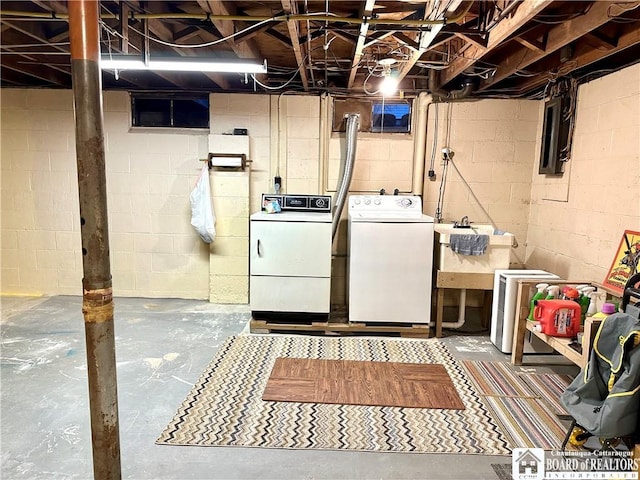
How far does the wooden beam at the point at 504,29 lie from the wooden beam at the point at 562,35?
→ 1.11ft

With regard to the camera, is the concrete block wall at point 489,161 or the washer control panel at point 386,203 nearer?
the washer control panel at point 386,203

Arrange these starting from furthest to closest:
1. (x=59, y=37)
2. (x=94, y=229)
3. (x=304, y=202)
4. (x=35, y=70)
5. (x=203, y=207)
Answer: (x=203, y=207)
(x=304, y=202)
(x=35, y=70)
(x=59, y=37)
(x=94, y=229)

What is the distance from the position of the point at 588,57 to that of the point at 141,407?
3.88 metres

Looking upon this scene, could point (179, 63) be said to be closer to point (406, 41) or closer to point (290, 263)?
point (406, 41)

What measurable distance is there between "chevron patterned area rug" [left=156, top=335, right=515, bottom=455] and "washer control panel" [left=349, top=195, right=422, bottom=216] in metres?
1.64

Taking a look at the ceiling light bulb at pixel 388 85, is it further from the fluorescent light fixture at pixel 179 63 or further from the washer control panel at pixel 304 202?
the fluorescent light fixture at pixel 179 63

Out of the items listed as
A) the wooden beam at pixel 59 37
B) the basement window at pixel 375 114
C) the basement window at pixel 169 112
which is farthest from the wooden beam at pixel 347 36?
the basement window at pixel 169 112

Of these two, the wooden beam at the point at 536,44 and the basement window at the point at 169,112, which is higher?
the wooden beam at the point at 536,44

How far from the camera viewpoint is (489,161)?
14.3 ft

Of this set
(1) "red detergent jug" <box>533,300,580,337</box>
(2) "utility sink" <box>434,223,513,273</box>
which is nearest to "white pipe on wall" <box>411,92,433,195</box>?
(2) "utility sink" <box>434,223,513,273</box>

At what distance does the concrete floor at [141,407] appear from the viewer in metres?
2.03

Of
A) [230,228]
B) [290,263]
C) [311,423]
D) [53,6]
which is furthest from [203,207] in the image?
[311,423]

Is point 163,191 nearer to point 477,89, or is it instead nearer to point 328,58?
point 328,58

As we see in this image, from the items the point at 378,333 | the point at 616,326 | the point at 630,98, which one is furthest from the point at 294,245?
the point at 630,98
